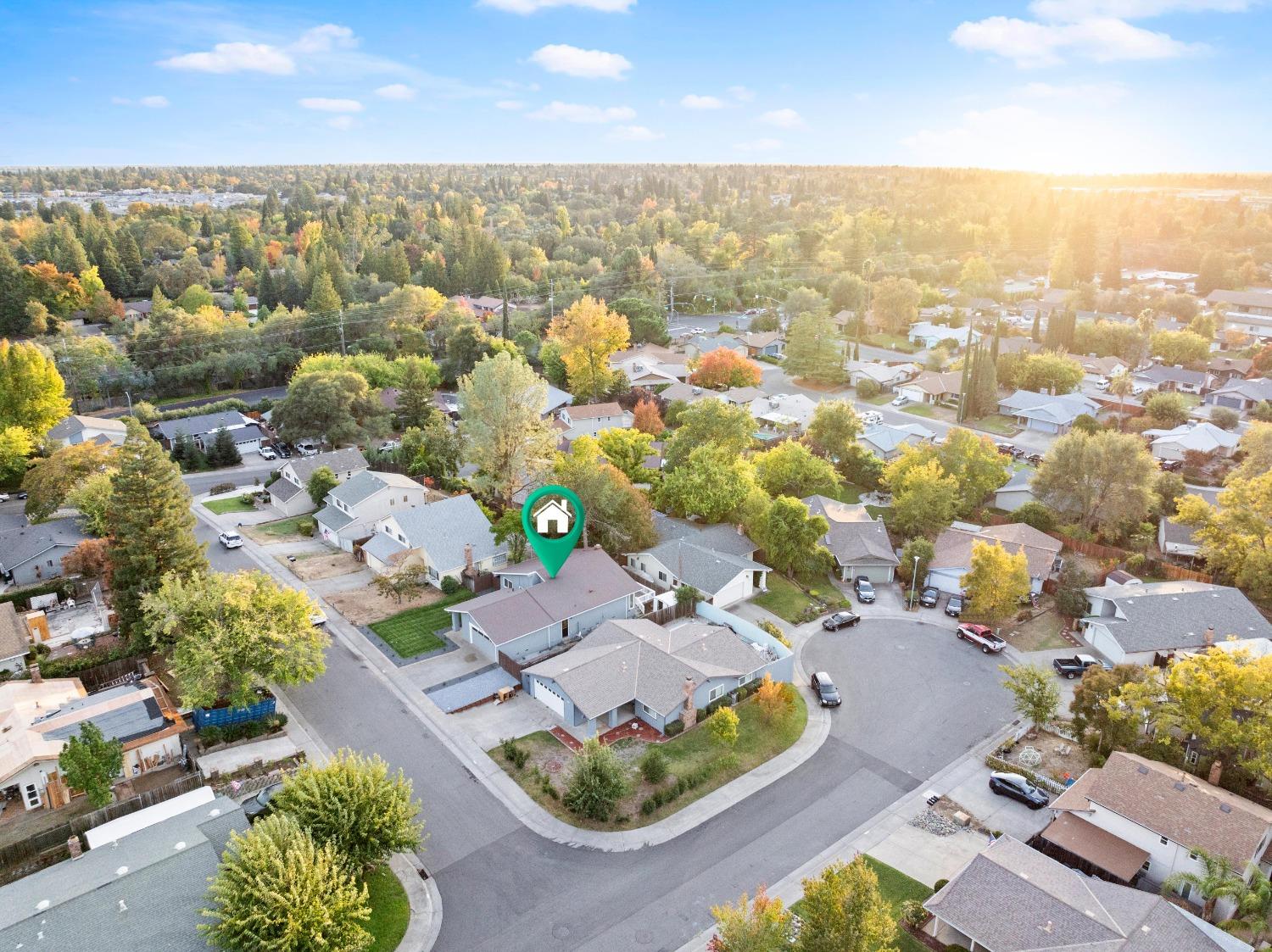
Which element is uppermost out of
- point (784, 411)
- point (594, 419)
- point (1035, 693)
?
point (784, 411)

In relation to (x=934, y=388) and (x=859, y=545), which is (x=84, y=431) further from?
(x=934, y=388)

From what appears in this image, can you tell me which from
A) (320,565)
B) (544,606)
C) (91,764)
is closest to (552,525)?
(544,606)

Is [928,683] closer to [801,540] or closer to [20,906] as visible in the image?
[801,540]

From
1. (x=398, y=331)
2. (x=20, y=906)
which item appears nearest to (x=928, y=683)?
(x=20, y=906)

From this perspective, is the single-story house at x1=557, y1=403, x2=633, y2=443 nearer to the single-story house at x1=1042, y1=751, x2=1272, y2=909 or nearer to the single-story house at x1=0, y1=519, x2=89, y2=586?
the single-story house at x1=0, y1=519, x2=89, y2=586

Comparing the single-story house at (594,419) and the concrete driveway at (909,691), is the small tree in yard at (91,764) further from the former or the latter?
the single-story house at (594,419)

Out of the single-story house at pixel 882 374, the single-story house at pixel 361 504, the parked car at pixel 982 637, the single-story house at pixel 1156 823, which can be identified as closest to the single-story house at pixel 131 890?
the single-story house at pixel 361 504

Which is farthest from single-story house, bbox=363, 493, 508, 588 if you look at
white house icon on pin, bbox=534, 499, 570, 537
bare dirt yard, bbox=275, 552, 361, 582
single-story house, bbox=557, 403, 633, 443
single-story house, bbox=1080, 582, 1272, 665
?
single-story house, bbox=1080, 582, 1272, 665
